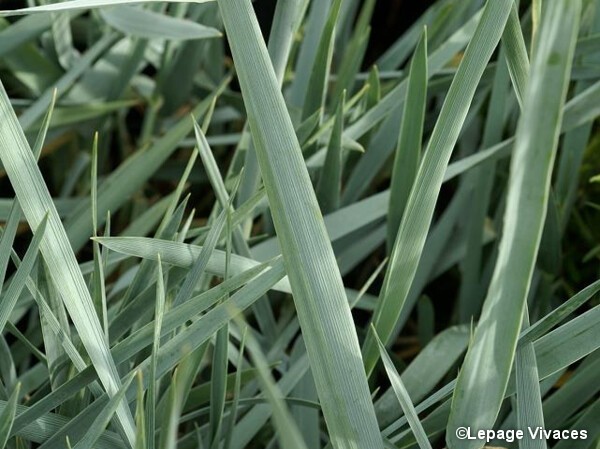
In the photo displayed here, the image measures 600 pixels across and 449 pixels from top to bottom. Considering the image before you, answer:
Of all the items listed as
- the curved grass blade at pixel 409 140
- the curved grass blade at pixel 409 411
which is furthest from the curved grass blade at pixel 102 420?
the curved grass blade at pixel 409 140

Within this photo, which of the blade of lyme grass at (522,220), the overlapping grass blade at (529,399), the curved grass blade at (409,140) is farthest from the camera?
the curved grass blade at (409,140)

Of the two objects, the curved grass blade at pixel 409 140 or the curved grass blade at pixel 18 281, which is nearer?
the curved grass blade at pixel 18 281

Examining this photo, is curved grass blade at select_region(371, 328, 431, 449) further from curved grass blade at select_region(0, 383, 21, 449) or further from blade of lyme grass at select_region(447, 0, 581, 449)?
curved grass blade at select_region(0, 383, 21, 449)

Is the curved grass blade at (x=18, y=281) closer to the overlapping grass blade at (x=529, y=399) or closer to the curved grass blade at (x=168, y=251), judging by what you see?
the curved grass blade at (x=168, y=251)

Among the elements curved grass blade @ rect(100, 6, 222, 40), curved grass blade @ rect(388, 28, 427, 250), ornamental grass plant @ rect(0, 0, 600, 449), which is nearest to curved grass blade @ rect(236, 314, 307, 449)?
ornamental grass plant @ rect(0, 0, 600, 449)

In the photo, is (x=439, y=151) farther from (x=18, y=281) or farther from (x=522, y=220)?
(x=18, y=281)

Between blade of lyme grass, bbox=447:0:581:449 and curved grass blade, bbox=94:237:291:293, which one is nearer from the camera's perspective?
blade of lyme grass, bbox=447:0:581:449
